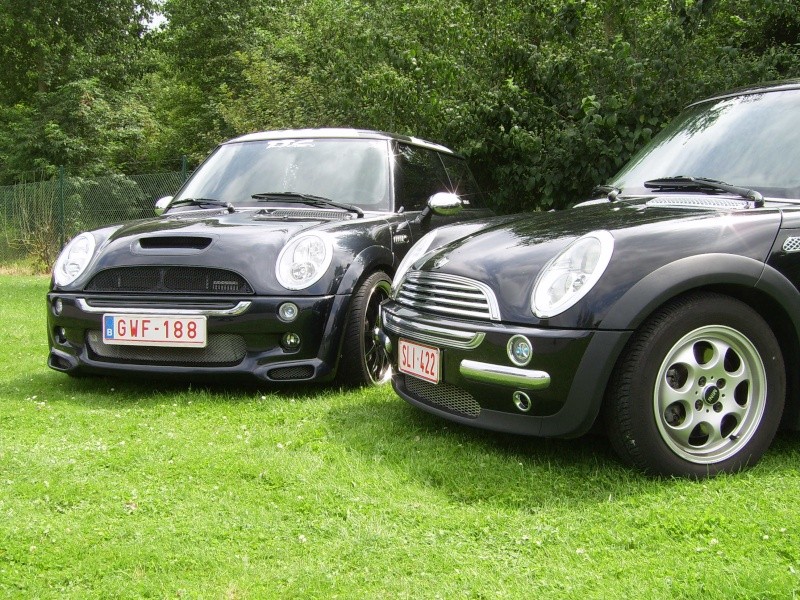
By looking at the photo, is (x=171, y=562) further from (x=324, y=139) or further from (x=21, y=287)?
(x=21, y=287)

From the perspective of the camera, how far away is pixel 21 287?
42.8ft

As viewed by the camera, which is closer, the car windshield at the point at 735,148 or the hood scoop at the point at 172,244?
the car windshield at the point at 735,148

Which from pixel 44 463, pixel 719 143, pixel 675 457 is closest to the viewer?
pixel 675 457

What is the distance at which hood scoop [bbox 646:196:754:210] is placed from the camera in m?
3.46

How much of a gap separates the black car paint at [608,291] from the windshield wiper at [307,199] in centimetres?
178

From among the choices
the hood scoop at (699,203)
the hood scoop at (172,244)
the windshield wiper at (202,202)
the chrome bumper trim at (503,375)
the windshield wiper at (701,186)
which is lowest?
the chrome bumper trim at (503,375)

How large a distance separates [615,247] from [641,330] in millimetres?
331

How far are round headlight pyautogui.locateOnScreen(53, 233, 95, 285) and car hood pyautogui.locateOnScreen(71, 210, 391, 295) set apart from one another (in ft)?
0.20

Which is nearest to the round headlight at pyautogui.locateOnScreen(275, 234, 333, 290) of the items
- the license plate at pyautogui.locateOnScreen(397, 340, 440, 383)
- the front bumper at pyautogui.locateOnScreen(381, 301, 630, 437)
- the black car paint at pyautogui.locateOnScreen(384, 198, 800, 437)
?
the license plate at pyautogui.locateOnScreen(397, 340, 440, 383)

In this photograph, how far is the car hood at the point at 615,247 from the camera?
3105 millimetres

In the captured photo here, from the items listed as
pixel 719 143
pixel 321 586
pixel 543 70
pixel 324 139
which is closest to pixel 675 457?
pixel 321 586

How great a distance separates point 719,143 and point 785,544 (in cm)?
218

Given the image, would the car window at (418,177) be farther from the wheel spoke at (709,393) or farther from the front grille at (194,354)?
the wheel spoke at (709,393)

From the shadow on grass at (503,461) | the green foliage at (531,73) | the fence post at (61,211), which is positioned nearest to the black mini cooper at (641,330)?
the shadow on grass at (503,461)
